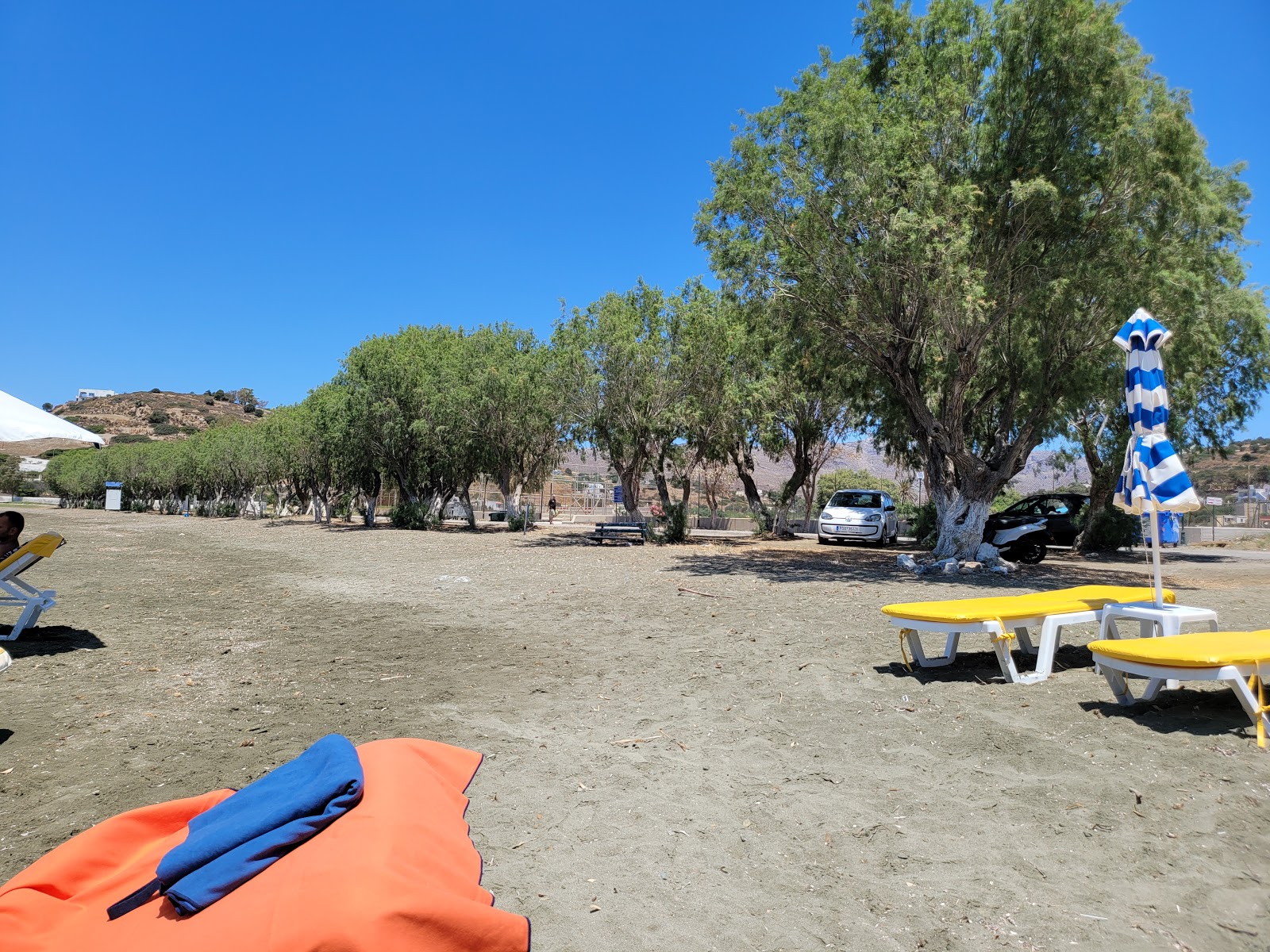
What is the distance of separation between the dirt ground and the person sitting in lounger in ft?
3.17

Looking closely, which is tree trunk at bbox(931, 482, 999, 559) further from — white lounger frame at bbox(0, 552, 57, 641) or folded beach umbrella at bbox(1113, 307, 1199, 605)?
white lounger frame at bbox(0, 552, 57, 641)

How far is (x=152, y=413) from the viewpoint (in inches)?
4968

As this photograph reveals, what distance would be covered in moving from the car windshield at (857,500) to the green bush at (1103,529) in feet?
19.8

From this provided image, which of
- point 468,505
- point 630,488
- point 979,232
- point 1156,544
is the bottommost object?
point 1156,544

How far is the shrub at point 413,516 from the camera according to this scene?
34500mm

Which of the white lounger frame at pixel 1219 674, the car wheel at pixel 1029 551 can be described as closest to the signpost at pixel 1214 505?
the car wheel at pixel 1029 551

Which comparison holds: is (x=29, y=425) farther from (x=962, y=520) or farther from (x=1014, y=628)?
(x=962, y=520)

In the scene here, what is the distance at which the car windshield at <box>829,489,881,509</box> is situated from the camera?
84.2 ft

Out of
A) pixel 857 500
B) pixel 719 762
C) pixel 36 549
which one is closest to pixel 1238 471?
pixel 857 500

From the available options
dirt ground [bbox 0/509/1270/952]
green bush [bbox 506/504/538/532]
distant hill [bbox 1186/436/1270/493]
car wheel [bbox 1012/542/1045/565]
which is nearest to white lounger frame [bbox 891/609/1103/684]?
dirt ground [bbox 0/509/1270/952]

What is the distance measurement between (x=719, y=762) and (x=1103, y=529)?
23.3 meters

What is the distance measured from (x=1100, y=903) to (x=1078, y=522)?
23.2m

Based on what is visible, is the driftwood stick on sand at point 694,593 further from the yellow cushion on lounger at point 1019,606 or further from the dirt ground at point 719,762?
→ the yellow cushion on lounger at point 1019,606

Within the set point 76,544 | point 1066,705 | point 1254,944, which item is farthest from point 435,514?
point 1254,944
